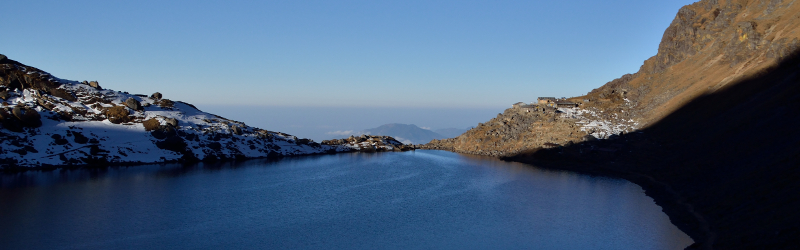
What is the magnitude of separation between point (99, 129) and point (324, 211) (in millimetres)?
68997

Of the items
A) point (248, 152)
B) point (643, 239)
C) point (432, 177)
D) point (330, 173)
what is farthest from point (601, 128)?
point (248, 152)

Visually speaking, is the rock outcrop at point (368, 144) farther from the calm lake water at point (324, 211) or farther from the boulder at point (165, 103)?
the calm lake water at point (324, 211)

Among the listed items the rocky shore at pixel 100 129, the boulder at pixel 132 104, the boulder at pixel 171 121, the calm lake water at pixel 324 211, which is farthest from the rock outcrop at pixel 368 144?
the calm lake water at pixel 324 211

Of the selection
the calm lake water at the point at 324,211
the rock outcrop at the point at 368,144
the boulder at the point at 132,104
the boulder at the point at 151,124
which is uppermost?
the boulder at the point at 132,104

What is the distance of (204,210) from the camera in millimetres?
56656

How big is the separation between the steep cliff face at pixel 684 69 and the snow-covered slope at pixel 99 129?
57.8 metres

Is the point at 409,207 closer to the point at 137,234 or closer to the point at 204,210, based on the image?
the point at 204,210

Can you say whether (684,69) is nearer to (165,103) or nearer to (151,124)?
(151,124)

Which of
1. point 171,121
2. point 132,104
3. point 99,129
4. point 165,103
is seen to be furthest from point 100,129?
point 165,103

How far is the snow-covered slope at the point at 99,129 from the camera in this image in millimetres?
90562

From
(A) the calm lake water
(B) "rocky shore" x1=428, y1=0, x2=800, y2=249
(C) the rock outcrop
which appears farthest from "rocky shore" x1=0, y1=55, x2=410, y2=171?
(B) "rocky shore" x1=428, y1=0, x2=800, y2=249

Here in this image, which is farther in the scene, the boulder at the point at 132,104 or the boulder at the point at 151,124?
the boulder at the point at 132,104

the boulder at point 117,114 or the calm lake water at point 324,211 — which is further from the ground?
the boulder at point 117,114

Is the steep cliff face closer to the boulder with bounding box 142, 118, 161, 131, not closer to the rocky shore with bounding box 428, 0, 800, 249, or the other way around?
the rocky shore with bounding box 428, 0, 800, 249
